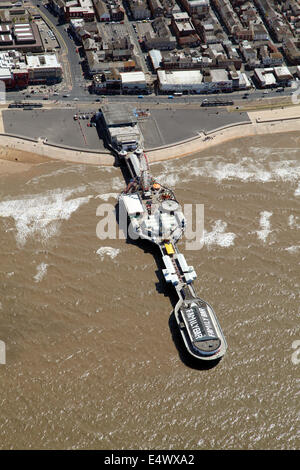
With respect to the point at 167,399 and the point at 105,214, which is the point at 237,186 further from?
the point at 167,399

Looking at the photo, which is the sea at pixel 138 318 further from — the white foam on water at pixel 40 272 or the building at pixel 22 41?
the building at pixel 22 41


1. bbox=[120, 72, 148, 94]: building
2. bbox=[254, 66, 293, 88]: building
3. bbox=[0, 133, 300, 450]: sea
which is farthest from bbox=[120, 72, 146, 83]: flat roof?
bbox=[254, 66, 293, 88]: building

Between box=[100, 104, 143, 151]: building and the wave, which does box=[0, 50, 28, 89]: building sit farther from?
the wave

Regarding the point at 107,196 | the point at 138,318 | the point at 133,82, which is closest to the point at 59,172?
the point at 107,196

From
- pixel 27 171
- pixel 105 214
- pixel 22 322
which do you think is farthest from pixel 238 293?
pixel 27 171

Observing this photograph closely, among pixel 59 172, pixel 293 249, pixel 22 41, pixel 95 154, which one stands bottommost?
pixel 293 249

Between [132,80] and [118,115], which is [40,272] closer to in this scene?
[118,115]
